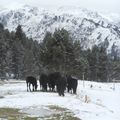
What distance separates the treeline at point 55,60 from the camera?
2994 inches

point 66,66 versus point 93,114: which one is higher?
point 66,66

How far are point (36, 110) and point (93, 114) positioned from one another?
402 centimetres

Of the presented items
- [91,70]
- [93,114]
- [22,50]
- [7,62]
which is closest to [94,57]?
[91,70]

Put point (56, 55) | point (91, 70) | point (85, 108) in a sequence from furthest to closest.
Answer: point (91, 70) → point (56, 55) → point (85, 108)

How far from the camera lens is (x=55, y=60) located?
7525 centimetres

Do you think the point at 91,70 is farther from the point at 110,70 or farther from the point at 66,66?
the point at 66,66

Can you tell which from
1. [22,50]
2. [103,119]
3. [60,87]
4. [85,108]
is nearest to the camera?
[103,119]

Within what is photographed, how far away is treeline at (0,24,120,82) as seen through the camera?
2994 inches

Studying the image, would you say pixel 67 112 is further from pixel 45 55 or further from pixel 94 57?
pixel 94 57

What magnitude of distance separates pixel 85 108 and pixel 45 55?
4530 centimetres

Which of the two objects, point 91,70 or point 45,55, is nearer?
point 45,55

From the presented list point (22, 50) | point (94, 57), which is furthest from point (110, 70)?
point (22, 50)

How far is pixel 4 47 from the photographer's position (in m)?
99.6

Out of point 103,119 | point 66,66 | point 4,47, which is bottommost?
point 103,119
